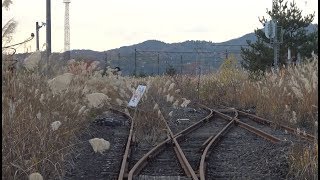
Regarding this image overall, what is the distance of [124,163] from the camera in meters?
7.61

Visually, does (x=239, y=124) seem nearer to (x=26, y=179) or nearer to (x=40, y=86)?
(x=40, y=86)

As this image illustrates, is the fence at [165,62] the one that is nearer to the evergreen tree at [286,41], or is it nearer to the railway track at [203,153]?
the evergreen tree at [286,41]

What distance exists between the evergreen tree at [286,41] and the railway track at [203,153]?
16549mm

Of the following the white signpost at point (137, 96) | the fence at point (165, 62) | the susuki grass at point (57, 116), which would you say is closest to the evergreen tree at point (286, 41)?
the fence at point (165, 62)

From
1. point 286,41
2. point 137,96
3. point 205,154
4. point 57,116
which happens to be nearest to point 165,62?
point 286,41

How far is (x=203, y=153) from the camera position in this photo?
8609 millimetres

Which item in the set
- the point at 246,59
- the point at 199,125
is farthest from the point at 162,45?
the point at 199,125

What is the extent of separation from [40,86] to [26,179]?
2837mm

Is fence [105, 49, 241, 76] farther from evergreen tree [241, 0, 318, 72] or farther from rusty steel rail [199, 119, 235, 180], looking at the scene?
rusty steel rail [199, 119, 235, 180]

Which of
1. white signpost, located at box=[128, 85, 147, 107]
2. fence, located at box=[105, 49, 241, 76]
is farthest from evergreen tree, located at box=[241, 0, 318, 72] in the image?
white signpost, located at box=[128, 85, 147, 107]

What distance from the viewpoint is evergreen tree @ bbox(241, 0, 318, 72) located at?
1173 inches

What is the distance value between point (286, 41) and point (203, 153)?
22.9 meters

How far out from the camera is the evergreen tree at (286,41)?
29.8 metres

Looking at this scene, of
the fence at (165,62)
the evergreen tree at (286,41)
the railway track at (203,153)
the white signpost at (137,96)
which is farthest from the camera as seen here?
the fence at (165,62)
